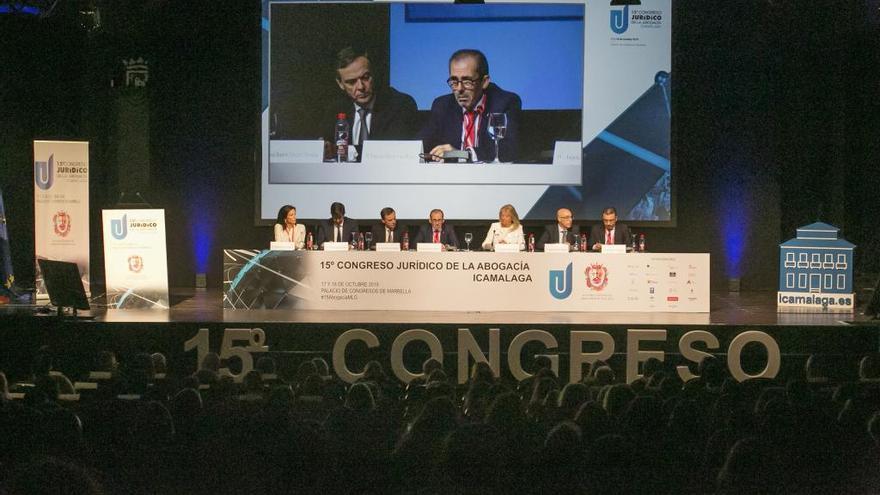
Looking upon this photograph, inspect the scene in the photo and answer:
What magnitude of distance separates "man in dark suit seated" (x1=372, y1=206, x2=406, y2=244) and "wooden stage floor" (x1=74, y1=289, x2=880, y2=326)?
148 cm

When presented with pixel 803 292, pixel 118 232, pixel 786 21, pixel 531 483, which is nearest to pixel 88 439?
pixel 531 483

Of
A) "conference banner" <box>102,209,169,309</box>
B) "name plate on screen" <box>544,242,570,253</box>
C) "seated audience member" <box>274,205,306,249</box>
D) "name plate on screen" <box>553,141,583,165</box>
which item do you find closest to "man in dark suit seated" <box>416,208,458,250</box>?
"seated audience member" <box>274,205,306,249</box>

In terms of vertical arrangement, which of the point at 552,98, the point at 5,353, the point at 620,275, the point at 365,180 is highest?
the point at 552,98

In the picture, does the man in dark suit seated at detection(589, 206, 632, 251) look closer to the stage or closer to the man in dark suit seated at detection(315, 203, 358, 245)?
the stage

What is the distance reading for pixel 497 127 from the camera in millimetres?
11258

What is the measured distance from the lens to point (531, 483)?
3.23 metres

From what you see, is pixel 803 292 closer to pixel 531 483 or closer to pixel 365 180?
pixel 365 180

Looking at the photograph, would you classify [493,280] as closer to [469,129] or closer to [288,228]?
[288,228]

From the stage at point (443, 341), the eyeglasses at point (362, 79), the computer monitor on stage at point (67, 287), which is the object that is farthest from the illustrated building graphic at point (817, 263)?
the computer monitor on stage at point (67, 287)

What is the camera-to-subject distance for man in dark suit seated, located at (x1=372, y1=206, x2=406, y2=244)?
984cm

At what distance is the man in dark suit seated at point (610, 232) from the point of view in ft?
32.5

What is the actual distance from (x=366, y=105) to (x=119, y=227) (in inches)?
135

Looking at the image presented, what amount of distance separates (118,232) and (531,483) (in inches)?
255

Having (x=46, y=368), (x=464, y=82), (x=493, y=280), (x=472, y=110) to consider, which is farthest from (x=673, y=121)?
(x=46, y=368)
